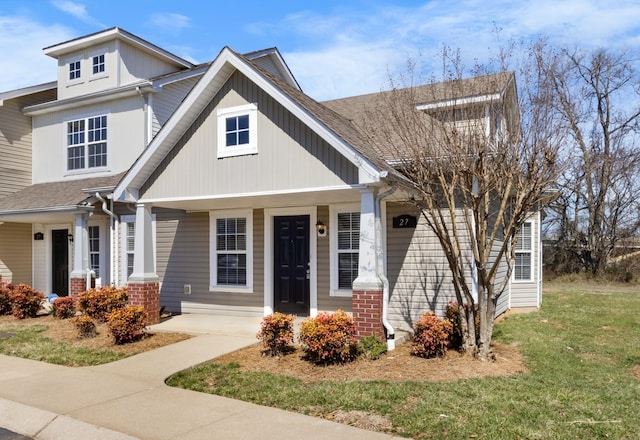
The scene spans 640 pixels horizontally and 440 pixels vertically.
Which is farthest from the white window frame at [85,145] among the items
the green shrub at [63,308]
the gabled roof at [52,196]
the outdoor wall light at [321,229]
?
the outdoor wall light at [321,229]

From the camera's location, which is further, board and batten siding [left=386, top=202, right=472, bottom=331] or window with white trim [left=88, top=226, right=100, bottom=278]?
window with white trim [left=88, top=226, right=100, bottom=278]

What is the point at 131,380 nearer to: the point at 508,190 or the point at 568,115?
the point at 508,190

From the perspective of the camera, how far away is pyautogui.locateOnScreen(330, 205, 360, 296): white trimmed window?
11195 mm

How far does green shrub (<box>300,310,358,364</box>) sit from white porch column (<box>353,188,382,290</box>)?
86 cm

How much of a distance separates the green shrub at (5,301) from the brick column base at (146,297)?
4.51 metres

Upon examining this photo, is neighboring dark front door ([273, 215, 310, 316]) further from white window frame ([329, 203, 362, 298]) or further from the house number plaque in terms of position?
the house number plaque

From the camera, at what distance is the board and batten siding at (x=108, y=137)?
593 inches

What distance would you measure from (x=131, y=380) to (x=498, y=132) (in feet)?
20.7

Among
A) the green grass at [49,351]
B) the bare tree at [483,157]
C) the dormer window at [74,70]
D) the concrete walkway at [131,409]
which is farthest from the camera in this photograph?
the dormer window at [74,70]

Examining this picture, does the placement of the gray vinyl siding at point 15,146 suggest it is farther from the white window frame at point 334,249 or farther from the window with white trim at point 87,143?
the white window frame at point 334,249

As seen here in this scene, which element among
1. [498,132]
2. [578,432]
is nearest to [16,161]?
[498,132]

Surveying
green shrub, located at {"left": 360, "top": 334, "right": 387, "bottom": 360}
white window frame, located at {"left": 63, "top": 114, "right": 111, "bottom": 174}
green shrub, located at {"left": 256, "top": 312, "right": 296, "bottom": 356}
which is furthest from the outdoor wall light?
white window frame, located at {"left": 63, "top": 114, "right": 111, "bottom": 174}

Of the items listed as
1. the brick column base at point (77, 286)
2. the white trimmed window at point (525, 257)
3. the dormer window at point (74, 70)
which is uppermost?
the dormer window at point (74, 70)

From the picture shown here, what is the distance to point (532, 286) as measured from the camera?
13.7m
